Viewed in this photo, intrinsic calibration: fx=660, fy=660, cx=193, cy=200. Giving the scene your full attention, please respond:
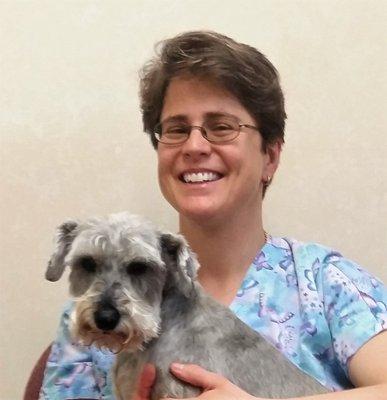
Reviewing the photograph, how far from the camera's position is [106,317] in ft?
3.71

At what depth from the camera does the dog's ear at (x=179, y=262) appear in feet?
4.04

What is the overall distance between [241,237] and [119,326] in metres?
0.50

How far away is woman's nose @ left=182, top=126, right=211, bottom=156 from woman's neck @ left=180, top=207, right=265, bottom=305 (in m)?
0.17

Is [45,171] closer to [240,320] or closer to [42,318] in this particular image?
[42,318]

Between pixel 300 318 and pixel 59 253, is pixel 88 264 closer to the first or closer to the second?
pixel 59 253

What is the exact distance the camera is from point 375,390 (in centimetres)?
123

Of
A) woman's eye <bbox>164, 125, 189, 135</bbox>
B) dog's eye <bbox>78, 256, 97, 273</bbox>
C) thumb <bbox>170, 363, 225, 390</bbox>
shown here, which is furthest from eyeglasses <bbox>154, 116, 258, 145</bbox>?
thumb <bbox>170, 363, 225, 390</bbox>

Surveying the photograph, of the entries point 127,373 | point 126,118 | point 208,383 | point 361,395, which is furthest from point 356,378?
point 126,118

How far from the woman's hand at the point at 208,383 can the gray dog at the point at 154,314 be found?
20 mm

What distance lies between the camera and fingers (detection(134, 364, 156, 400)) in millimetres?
1210

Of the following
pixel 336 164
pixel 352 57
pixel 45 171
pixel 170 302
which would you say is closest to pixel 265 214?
pixel 336 164

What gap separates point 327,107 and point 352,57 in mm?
170

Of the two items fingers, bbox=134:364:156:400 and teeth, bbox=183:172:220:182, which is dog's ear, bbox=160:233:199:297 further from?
teeth, bbox=183:172:220:182

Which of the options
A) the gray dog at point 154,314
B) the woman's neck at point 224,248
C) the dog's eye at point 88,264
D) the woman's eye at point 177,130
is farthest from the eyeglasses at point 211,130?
the dog's eye at point 88,264
